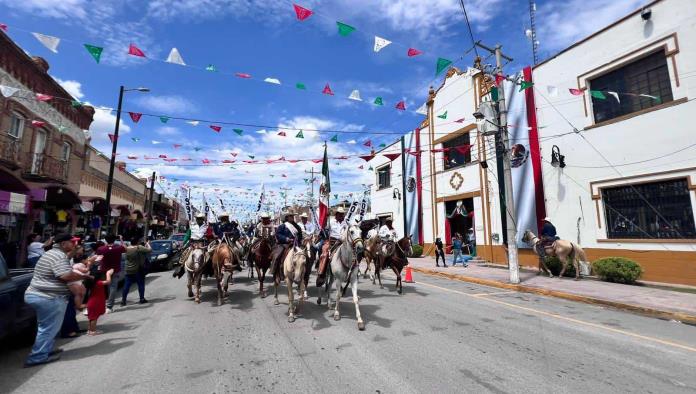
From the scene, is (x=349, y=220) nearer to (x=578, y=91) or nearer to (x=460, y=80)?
(x=578, y=91)

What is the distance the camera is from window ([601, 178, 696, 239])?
11367mm

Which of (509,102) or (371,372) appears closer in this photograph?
(371,372)

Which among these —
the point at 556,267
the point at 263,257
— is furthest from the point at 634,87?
the point at 263,257

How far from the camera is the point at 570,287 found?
11.1 meters

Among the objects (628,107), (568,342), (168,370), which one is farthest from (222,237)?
(628,107)

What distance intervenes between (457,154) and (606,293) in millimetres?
13177

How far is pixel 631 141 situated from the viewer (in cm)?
1255

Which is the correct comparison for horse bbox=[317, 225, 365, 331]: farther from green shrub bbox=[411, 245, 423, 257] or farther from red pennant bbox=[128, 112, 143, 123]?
green shrub bbox=[411, 245, 423, 257]

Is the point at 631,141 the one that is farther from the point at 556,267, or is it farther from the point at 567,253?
the point at 556,267

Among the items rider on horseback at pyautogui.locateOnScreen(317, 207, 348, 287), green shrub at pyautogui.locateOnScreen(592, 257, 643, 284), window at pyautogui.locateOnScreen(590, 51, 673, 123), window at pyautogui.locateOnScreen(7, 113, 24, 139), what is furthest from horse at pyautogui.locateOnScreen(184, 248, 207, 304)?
window at pyautogui.locateOnScreen(590, 51, 673, 123)

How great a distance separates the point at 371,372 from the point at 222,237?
22.6ft

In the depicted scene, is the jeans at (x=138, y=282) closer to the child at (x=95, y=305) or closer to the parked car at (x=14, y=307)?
the child at (x=95, y=305)

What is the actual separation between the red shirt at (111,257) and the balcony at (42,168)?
11.2m

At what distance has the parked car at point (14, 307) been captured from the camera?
4645 mm
